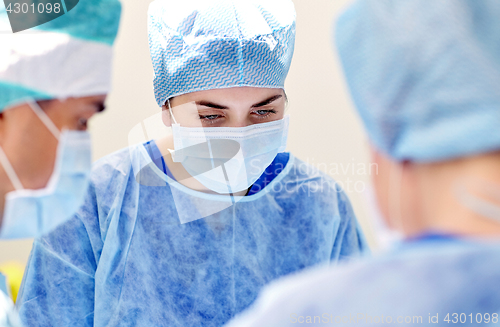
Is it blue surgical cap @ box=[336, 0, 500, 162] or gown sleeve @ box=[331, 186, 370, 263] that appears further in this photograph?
gown sleeve @ box=[331, 186, 370, 263]

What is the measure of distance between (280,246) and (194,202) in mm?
316

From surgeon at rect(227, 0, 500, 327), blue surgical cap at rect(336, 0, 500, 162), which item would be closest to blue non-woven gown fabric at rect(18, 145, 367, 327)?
surgeon at rect(227, 0, 500, 327)

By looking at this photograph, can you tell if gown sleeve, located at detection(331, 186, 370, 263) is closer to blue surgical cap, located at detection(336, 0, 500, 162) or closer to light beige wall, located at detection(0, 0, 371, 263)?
light beige wall, located at detection(0, 0, 371, 263)

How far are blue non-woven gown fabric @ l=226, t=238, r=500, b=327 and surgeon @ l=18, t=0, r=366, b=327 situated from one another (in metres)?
0.61

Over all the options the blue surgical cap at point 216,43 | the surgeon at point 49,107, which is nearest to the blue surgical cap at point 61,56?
the surgeon at point 49,107

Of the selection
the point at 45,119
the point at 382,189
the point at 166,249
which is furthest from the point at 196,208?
the point at 382,189

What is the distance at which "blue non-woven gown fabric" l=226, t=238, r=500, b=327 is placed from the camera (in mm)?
520

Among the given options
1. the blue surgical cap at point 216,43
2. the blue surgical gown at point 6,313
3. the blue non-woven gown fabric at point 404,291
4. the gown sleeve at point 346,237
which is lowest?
the gown sleeve at point 346,237

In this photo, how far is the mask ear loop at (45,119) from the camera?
27.0 inches

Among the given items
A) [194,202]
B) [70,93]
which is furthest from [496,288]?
[194,202]

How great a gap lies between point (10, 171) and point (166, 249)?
1.91 ft

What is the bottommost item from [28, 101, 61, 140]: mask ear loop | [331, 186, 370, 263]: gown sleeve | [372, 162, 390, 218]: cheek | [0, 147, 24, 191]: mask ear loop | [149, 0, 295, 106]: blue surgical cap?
[331, 186, 370, 263]: gown sleeve

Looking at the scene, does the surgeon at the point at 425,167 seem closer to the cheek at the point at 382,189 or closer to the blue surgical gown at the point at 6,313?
the cheek at the point at 382,189

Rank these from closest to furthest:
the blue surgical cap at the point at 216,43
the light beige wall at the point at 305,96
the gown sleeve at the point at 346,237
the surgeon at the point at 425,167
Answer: the surgeon at the point at 425,167 < the blue surgical cap at the point at 216,43 < the gown sleeve at the point at 346,237 < the light beige wall at the point at 305,96
